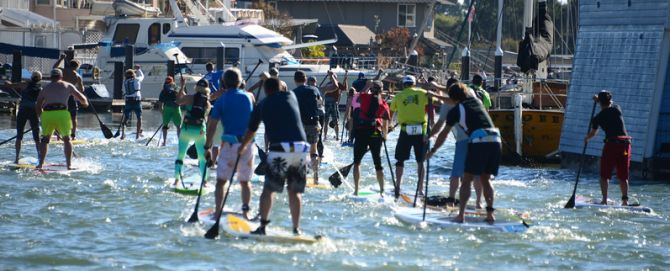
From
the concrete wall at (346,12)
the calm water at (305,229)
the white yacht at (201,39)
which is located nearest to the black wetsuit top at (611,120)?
the calm water at (305,229)

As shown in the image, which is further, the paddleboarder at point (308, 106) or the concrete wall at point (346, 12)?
the concrete wall at point (346, 12)

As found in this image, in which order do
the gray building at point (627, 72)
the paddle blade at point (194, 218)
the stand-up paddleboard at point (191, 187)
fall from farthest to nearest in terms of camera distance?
the gray building at point (627, 72) < the stand-up paddleboard at point (191, 187) < the paddle blade at point (194, 218)

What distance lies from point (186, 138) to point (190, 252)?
193 inches

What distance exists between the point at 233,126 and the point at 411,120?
14.2 feet

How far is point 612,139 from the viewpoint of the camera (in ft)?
58.0

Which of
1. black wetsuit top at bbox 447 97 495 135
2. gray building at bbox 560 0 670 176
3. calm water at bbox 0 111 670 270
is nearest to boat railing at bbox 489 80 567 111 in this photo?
gray building at bbox 560 0 670 176

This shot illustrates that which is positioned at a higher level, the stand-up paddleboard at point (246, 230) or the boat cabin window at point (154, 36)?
the boat cabin window at point (154, 36)

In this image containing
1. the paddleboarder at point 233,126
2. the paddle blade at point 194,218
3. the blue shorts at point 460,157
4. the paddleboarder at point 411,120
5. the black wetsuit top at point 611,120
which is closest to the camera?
the paddleboarder at point 233,126

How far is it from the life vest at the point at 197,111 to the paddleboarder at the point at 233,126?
3.53m

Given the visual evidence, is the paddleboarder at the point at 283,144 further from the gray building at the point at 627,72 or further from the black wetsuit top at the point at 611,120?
the gray building at the point at 627,72

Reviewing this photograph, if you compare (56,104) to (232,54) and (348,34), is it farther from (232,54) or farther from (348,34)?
(348,34)

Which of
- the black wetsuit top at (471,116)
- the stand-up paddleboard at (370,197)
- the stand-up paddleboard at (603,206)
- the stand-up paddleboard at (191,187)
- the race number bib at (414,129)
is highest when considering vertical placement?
the black wetsuit top at (471,116)

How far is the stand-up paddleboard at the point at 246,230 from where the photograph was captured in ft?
45.1

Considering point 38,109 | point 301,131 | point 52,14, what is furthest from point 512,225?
point 52,14
